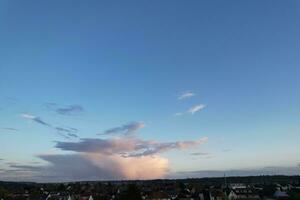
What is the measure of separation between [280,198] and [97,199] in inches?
1964

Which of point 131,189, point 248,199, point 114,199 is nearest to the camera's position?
point 131,189

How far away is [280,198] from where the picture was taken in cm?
Answer: 11669

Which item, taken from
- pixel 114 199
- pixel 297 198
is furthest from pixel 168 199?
pixel 297 198

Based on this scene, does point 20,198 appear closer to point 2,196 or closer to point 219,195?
point 2,196

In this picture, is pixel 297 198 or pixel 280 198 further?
pixel 280 198

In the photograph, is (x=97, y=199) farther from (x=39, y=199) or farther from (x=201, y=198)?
(x=201, y=198)

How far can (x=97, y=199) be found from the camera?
133 meters

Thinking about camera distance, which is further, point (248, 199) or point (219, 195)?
point (219, 195)

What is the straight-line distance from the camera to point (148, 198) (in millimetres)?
126062

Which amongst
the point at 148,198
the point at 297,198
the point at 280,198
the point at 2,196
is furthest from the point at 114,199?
the point at 297,198

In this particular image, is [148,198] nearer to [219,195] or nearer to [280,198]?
[219,195]

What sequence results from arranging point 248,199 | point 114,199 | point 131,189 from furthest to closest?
point 114,199
point 248,199
point 131,189

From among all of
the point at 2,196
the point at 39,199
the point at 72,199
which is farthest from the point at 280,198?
the point at 2,196

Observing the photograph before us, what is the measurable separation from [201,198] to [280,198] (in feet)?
69.5
